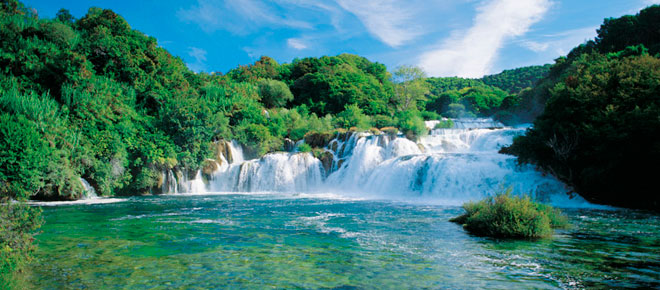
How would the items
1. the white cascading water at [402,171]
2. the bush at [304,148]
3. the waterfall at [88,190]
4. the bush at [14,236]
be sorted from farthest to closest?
1. the bush at [304,148]
2. the waterfall at [88,190]
3. the white cascading water at [402,171]
4. the bush at [14,236]

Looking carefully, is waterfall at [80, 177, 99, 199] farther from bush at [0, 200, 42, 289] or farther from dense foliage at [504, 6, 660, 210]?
dense foliage at [504, 6, 660, 210]

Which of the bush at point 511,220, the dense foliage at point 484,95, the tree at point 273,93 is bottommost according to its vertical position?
the bush at point 511,220

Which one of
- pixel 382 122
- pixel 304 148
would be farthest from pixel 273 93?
pixel 304 148

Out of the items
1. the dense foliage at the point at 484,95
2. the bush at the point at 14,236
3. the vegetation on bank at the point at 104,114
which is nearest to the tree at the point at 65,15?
the vegetation on bank at the point at 104,114

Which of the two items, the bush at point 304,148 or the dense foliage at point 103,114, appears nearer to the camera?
the dense foliage at point 103,114

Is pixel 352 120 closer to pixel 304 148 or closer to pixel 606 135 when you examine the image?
pixel 304 148

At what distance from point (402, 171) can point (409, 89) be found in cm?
3861

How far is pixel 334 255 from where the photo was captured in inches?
294

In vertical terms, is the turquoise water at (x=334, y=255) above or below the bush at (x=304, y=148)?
below

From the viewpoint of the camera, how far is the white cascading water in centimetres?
1944

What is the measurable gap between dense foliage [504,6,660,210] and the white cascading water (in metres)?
1.45

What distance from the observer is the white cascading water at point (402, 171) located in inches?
765

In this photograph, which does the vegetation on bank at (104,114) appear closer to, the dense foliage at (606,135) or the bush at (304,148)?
the bush at (304,148)

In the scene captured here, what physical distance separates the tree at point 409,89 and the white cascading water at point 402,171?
26.0 metres
